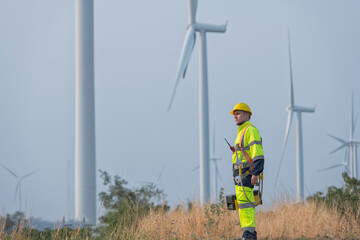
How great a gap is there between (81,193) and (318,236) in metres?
9.69

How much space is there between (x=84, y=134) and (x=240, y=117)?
33.2 ft

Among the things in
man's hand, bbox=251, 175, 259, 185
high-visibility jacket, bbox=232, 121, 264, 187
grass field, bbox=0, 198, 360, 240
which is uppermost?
high-visibility jacket, bbox=232, 121, 264, 187

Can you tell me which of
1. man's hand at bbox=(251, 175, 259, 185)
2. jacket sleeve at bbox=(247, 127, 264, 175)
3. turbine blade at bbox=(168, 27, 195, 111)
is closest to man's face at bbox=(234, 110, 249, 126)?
jacket sleeve at bbox=(247, 127, 264, 175)

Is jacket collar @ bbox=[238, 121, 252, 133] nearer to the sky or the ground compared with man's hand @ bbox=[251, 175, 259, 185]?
nearer to the sky

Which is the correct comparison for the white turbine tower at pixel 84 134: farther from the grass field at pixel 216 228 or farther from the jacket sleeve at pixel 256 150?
the jacket sleeve at pixel 256 150

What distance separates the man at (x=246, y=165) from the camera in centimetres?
919

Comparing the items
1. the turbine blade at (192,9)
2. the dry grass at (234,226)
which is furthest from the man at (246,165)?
the turbine blade at (192,9)

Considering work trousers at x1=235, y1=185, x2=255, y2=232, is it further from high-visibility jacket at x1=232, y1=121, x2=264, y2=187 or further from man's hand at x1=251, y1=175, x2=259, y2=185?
man's hand at x1=251, y1=175, x2=259, y2=185

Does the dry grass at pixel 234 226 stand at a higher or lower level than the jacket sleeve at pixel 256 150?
lower

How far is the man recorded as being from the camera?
9185 millimetres

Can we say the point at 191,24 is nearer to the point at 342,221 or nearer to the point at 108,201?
the point at 108,201

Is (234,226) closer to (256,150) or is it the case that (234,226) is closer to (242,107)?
(256,150)

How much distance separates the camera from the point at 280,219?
40.9ft

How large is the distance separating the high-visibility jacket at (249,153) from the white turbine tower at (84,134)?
10015 mm
